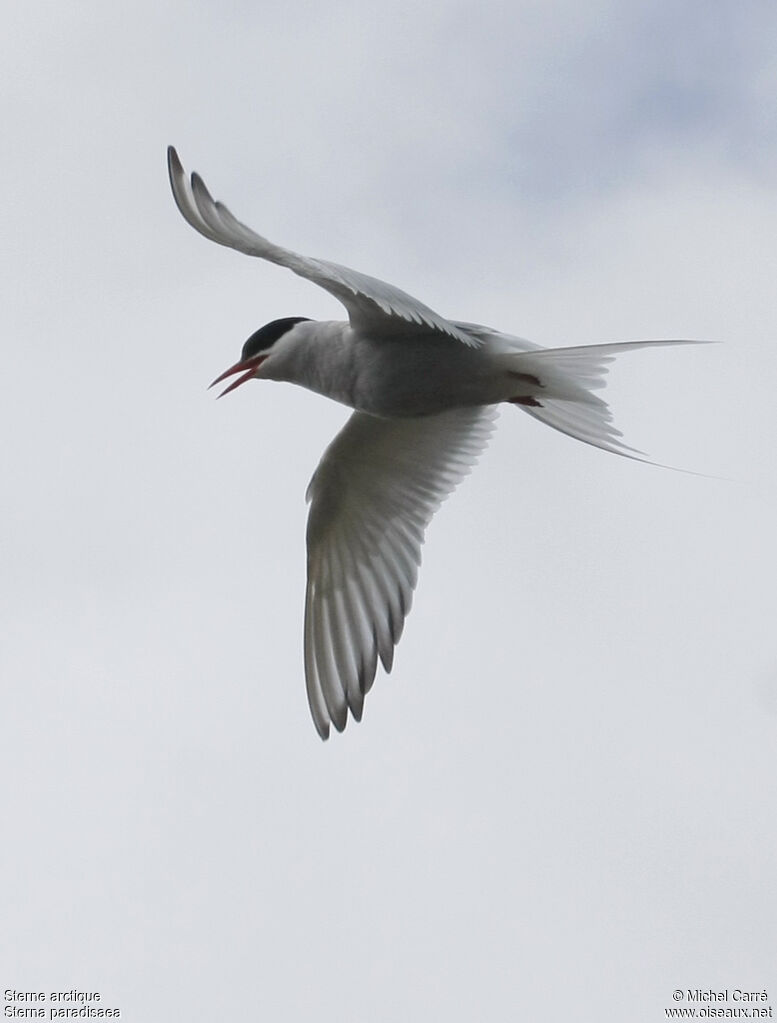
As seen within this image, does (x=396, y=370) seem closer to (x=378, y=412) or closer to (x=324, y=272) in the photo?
(x=378, y=412)

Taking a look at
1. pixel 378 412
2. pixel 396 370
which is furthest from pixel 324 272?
pixel 378 412

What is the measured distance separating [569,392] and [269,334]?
→ 1.39 meters

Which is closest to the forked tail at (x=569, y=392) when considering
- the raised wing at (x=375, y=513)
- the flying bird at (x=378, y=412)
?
the flying bird at (x=378, y=412)

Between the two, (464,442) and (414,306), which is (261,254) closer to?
(414,306)

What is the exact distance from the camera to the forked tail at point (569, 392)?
6.96m

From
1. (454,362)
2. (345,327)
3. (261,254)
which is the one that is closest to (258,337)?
(345,327)

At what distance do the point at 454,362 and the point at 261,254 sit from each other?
1303mm

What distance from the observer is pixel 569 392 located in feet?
23.4

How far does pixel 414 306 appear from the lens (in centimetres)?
602

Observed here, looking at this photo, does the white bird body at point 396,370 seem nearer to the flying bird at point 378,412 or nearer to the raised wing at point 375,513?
the flying bird at point 378,412

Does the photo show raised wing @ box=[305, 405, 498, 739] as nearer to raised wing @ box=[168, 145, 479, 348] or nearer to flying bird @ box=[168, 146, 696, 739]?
flying bird @ box=[168, 146, 696, 739]

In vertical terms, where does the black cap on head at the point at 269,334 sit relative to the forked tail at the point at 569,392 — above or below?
above

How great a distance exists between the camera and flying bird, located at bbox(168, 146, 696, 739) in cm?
649

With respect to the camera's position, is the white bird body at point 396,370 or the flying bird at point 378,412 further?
the white bird body at point 396,370
